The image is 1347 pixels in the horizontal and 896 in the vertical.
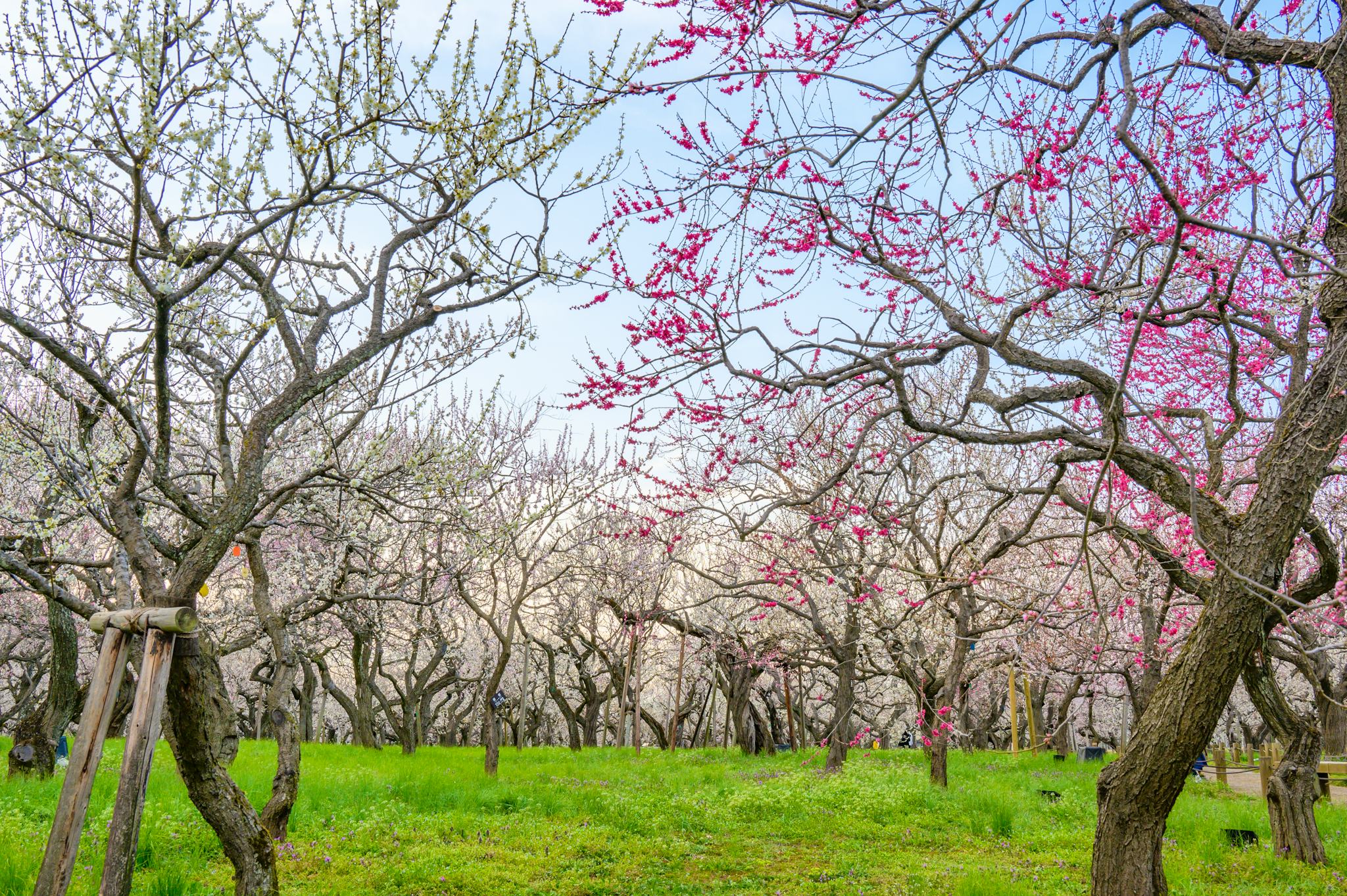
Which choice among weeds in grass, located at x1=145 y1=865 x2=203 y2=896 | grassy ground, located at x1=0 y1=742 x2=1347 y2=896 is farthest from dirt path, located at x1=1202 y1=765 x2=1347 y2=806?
weeds in grass, located at x1=145 y1=865 x2=203 y2=896

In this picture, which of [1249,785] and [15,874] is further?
[1249,785]

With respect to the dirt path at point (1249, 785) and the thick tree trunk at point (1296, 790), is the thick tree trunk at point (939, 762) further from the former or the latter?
the dirt path at point (1249, 785)

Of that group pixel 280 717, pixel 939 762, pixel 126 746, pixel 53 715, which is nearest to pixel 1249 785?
pixel 939 762

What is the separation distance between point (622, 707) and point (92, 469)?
619 inches

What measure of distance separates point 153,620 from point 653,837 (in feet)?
19.1

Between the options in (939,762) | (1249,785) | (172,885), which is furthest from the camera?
(1249,785)

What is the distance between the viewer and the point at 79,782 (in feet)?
13.7

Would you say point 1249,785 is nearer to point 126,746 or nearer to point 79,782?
point 126,746

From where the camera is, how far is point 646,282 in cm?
612

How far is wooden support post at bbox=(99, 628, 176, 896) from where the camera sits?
430 centimetres

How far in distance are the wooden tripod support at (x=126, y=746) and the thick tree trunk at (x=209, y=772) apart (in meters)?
0.60

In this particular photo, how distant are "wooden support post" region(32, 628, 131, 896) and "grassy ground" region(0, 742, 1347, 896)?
4.65 feet

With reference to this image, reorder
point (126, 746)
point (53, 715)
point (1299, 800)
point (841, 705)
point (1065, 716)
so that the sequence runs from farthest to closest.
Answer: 1. point (1065, 716)
2. point (841, 705)
3. point (53, 715)
4. point (1299, 800)
5. point (126, 746)

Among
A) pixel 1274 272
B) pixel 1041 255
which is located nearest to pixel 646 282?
pixel 1041 255
